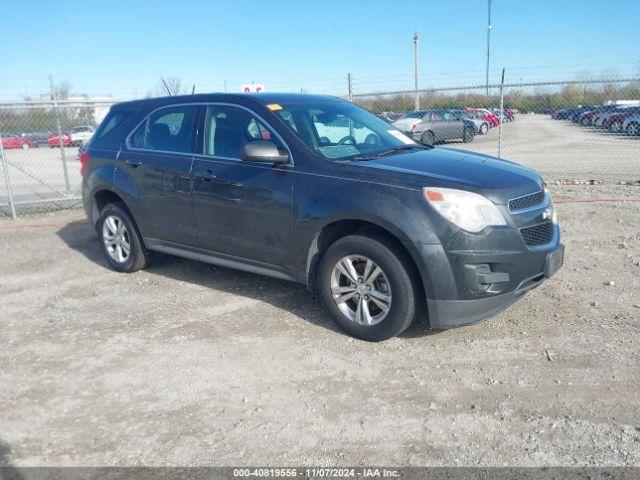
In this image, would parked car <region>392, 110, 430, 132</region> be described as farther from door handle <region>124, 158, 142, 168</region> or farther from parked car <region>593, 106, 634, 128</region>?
door handle <region>124, 158, 142, 168</region>

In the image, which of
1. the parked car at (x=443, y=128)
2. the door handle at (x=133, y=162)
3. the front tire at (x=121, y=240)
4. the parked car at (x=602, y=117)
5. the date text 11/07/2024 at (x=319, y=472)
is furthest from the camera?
the parked car at (x=602, y=117)

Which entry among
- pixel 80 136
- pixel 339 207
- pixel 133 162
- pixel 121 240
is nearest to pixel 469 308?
pixel 339 207

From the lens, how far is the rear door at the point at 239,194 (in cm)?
451

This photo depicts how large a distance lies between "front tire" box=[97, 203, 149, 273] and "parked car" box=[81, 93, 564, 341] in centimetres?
14

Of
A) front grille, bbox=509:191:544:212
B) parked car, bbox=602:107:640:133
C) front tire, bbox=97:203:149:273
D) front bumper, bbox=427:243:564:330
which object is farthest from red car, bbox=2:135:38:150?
parked car, bbox=602:107:640:133

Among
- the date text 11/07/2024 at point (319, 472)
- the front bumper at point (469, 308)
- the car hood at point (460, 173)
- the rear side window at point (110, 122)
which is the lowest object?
the date text 11/07/2024 at point (319, 472)

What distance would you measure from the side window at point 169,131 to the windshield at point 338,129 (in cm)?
96

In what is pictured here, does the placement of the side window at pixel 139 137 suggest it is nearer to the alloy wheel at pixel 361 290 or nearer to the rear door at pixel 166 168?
the rear door at pixel 166 168

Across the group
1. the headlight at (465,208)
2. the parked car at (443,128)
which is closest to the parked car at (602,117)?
the parked car at (443,128)

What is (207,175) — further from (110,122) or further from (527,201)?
(527,201)

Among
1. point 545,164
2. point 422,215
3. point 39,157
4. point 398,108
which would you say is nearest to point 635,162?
point 545,164

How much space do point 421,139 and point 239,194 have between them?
10780mm

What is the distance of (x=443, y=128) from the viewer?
2275 centimetres

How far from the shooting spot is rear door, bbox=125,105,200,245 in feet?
17.1
